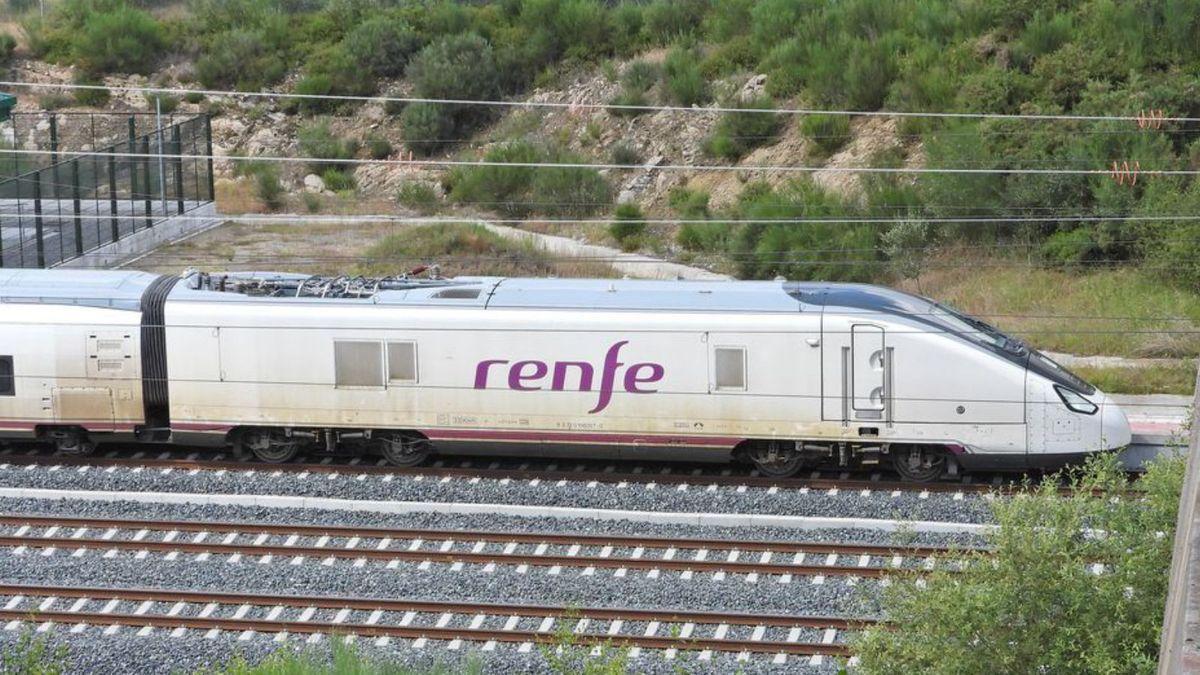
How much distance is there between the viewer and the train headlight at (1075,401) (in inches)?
800

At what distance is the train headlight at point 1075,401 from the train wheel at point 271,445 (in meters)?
10.2

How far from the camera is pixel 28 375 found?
22875 millimetres

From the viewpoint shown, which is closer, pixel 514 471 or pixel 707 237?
pixel 514 471

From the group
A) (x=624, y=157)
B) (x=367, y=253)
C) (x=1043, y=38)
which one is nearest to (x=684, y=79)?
(x=624, y=157)

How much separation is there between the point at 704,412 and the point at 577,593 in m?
4.24

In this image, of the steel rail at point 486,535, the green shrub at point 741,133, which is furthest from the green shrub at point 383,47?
the steel rail at point 486,535

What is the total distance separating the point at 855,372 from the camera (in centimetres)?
2072

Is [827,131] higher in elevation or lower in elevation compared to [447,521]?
higher

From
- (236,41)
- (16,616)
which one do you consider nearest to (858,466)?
(16,616)

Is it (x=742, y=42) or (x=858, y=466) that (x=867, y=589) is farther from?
(x=742, y=42)

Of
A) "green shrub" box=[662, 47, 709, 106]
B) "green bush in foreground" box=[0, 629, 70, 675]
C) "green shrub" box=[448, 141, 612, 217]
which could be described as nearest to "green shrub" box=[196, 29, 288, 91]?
"green shrub" box=[448, 141, 612, 217]

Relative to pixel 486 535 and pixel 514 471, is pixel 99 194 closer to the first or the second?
pixel 514 471

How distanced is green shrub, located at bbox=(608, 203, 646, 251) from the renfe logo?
541 inches

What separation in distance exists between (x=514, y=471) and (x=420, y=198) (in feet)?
62.1
